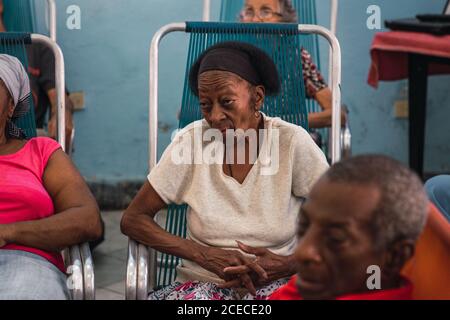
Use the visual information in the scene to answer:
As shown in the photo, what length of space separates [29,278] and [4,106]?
57 cm

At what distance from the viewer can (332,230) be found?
123 cm

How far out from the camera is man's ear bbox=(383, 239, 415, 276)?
123 cm

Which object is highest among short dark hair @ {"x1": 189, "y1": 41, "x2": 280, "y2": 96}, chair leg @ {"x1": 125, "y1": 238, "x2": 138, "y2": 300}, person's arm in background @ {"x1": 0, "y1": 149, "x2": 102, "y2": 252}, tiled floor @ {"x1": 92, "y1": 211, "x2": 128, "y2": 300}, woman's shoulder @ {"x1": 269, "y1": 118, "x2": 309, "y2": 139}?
short dark hair @ {"x1": 189, "y1": 41, "x2": 280, "y2": 96}

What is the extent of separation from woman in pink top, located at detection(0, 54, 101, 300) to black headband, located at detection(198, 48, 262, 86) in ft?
1.66

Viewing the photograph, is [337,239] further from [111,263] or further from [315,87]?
[111,263]

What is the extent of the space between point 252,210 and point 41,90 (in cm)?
190

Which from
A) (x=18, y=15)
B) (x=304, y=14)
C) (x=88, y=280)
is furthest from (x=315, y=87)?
(x=88, y=280)

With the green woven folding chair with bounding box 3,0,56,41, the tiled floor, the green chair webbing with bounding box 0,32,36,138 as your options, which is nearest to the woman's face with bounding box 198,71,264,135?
the green chair webbing with bounding box 0,32,36,138

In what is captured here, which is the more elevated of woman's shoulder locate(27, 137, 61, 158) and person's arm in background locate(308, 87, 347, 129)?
woman's shoulder locate(27, 137, 61, 158)

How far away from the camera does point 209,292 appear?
2.01 meters

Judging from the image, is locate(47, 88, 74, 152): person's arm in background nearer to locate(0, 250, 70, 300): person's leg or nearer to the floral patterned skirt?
locate(0, 250, 70, 300): person's leg

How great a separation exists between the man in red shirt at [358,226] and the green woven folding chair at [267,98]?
1.14 m
